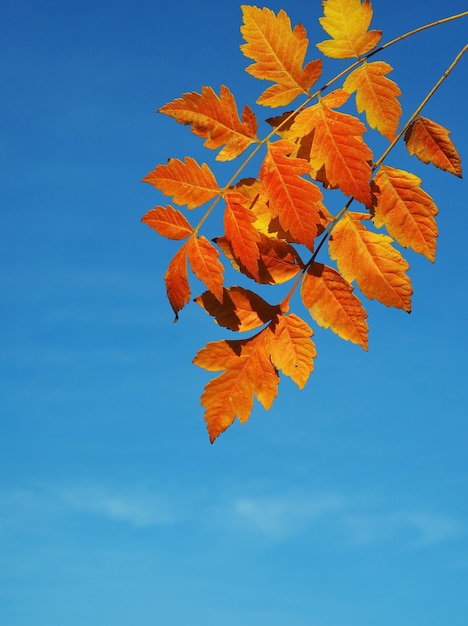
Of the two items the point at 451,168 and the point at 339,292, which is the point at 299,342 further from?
the point at 451,168

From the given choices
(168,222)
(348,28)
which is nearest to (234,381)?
(168,222)

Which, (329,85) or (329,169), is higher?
(329,85)

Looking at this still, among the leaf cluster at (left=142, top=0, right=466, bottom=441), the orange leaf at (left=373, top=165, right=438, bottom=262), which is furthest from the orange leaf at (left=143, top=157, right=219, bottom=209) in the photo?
the orange leaf at (left=373, top=165, right=438, bottom=262)

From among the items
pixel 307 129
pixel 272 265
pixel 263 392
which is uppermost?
pixel 307 129

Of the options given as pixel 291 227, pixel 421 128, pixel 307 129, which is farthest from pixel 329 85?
pixel 291 227

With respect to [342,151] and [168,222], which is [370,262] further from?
[168,222]

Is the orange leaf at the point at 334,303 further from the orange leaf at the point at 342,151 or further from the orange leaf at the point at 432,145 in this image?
the orange leaf at the point at 432,145
